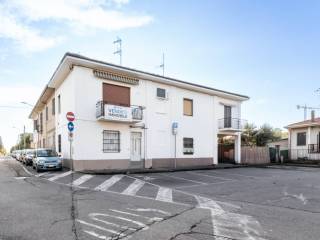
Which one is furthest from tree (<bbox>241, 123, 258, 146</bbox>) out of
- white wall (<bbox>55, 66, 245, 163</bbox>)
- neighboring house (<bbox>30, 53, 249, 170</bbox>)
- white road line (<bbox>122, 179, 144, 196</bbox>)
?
white road line (<bbox>122, 179, 144, 196</bbox>)

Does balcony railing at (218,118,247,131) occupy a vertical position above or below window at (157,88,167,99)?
below

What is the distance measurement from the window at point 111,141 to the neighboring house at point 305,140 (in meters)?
20.7

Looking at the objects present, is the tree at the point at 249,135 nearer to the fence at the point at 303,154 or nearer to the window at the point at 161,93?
the fence at the point at 303,154

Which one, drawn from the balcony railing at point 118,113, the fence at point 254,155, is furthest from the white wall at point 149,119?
the fence at point 254,155

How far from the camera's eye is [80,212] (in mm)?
A: 6867

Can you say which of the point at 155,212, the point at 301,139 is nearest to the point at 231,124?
the point at 301,139

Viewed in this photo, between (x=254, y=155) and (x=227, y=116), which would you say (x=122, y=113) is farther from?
(x=254, y=155)

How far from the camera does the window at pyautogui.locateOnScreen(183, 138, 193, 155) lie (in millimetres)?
21781

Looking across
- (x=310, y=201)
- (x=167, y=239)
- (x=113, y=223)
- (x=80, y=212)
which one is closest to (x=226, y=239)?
(x=167, y=239)

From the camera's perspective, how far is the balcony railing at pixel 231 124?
24391 mm

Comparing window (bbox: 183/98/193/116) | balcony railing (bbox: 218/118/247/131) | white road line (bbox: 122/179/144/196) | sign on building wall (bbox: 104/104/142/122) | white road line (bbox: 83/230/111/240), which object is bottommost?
white road line (bbox: 122/179/144/196)

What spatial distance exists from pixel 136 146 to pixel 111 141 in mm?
2027

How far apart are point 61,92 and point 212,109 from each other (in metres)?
12.2

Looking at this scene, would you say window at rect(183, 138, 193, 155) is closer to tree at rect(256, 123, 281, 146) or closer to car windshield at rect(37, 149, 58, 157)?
car windshield at rect(37, 149, 58, 157)
